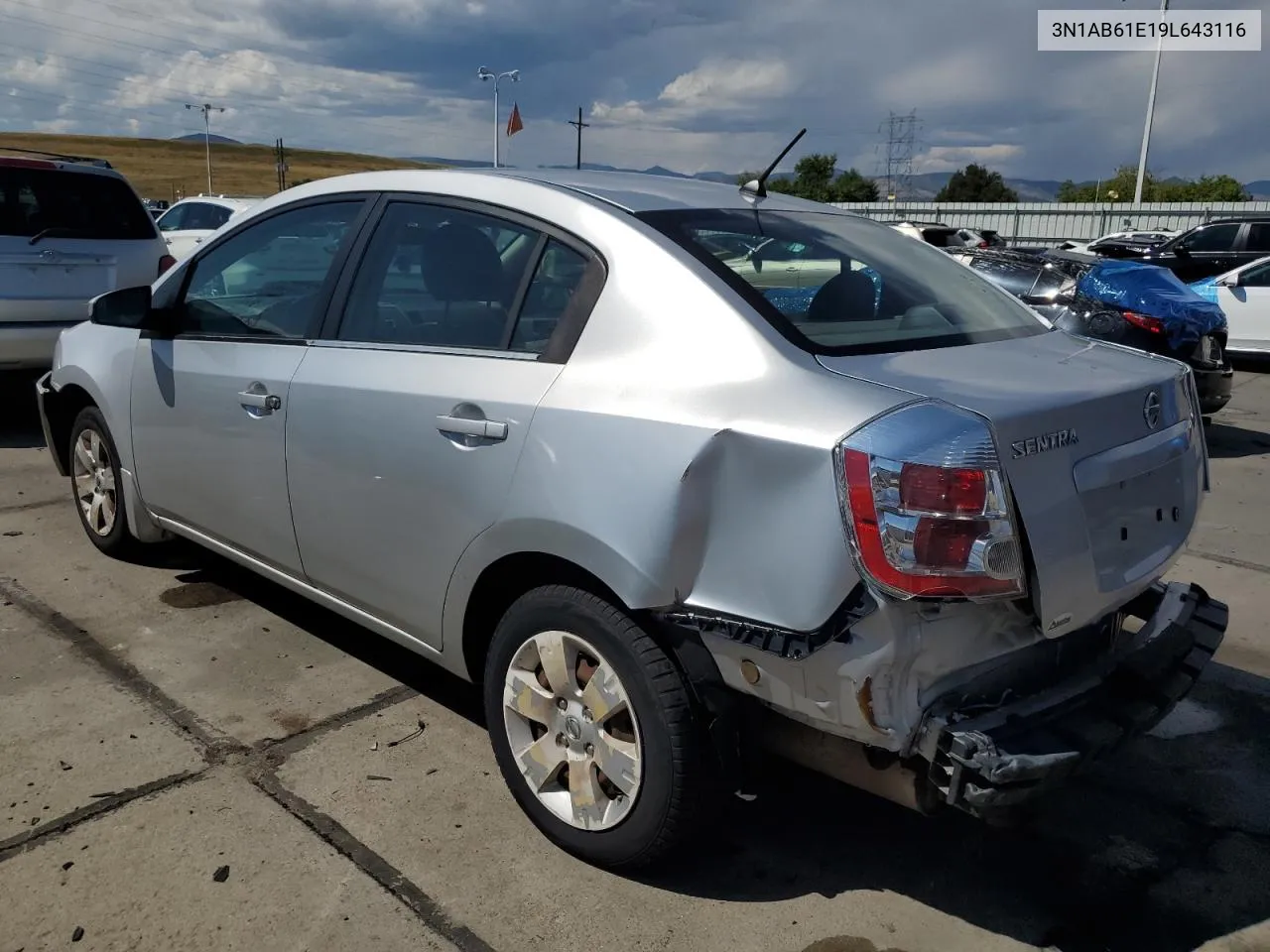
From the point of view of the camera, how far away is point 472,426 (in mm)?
2721

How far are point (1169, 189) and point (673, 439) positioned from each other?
83.4 meters

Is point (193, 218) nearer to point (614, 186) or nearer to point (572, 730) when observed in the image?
point (614, 186)

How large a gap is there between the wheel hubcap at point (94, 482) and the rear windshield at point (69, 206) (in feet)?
10.4

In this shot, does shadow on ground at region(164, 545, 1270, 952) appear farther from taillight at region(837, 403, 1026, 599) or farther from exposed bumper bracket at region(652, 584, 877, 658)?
taillight at region(837, 403, 1026, 599)

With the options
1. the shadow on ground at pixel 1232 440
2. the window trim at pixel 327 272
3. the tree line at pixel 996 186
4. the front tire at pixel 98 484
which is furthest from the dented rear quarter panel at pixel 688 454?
the tree line at pixel 996 186

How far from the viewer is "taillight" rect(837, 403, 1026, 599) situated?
6.78 feet

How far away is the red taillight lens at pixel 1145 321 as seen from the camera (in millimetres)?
7980

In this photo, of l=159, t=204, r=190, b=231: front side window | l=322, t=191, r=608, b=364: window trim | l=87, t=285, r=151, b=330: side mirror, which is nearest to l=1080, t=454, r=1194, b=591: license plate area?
l=322, t=191, r=608, b=364: window trim

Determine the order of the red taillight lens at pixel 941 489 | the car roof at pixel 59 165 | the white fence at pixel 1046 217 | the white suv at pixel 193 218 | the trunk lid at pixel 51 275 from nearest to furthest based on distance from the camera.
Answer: the red taillight lens at pixel 941 489, the trunk lid at pixel 51 275, the car roof at pixel 59 165, the white suv at pixel 193 218, the white fence at pixel 1046 217

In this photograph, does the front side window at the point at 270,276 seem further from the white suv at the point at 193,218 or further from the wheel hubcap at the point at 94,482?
the white suv at the point at 193,218

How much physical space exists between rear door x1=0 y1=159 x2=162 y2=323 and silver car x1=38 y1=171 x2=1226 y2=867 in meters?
4.58

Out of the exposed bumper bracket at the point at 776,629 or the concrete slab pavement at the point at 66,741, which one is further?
the concrete slab pavement at the point at 66,741

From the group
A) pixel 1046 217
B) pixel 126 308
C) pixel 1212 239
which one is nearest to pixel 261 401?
pixel 126 308

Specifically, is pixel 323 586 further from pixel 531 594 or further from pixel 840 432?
pixel 840 432
